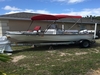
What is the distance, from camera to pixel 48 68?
5859 mm

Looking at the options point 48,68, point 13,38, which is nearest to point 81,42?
point 13,38

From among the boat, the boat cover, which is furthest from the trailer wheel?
the boat cover

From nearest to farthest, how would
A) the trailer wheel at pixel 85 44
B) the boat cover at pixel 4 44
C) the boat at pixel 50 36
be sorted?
the boat cover at pixel 4 44, the boat at pixel 50 36, the trailer wheel at pixel 85 44

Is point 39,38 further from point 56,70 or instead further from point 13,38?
point 56,70

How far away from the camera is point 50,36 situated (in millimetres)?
10188

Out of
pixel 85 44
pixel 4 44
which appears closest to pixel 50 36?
pixel 85 44

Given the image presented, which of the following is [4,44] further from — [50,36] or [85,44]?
[85,44]

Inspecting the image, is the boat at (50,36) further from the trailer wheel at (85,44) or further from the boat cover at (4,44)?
the boat cover at (4,44)

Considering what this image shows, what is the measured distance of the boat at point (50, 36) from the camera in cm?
949

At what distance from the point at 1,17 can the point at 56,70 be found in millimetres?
9711

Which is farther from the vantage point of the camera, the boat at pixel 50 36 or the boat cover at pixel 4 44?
the boat at pixel 50 36

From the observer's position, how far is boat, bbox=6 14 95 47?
9.49m

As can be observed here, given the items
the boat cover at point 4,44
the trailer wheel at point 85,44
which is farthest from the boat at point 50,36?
the boat cover at point 4,44

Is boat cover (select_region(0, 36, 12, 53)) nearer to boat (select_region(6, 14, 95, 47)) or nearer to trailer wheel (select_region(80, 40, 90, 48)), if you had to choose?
boat (select_region(6, 14, 95, 47))
